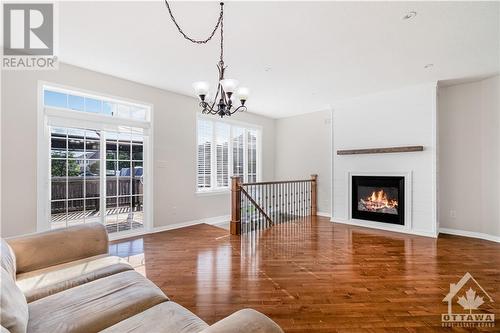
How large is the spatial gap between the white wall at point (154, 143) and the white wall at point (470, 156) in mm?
4406

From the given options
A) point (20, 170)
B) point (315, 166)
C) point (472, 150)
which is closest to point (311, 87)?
point (315, 166)

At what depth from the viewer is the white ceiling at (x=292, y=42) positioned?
246 cm

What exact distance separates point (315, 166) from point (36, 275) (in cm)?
609

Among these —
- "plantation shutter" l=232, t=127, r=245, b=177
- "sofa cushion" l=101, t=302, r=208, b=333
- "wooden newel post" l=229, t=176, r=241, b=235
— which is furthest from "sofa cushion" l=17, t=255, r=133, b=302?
"plantation shutter" l=232, t=127, r=245, b=177

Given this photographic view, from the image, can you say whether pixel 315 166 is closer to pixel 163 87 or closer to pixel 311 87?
pixel 311 87

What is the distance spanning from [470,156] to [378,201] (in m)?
1.79

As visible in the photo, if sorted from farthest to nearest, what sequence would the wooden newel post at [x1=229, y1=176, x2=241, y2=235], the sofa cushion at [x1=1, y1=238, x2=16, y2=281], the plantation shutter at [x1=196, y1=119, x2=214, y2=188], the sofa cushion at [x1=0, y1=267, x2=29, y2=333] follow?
the plantation shutter at [x1=196, y1=119, x2=214, y2=188] < the wooden newel post at [x1=229, y1=176, x2=241, y2=235] < the sofa cushion at [x1=1, y1=238, x2=16, y2=281] < the sofa cushion at [x1=0, y1=267, x2=29, y2=333]

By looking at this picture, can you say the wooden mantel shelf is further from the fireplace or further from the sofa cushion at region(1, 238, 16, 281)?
the sofa cushion at region(1, 238, 16, 281)

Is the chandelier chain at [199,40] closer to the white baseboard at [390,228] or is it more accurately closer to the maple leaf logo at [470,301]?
the maple leaf logo at [470,301]

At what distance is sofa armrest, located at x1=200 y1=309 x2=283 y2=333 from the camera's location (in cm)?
105

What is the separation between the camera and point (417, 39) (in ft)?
9.75

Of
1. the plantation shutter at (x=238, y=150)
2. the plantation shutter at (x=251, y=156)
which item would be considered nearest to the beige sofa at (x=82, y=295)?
the plantation shutter at (x=238, y=150)

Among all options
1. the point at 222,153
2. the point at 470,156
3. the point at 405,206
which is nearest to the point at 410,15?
the point at 470,156

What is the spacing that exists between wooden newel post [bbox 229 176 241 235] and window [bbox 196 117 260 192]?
1254mm
